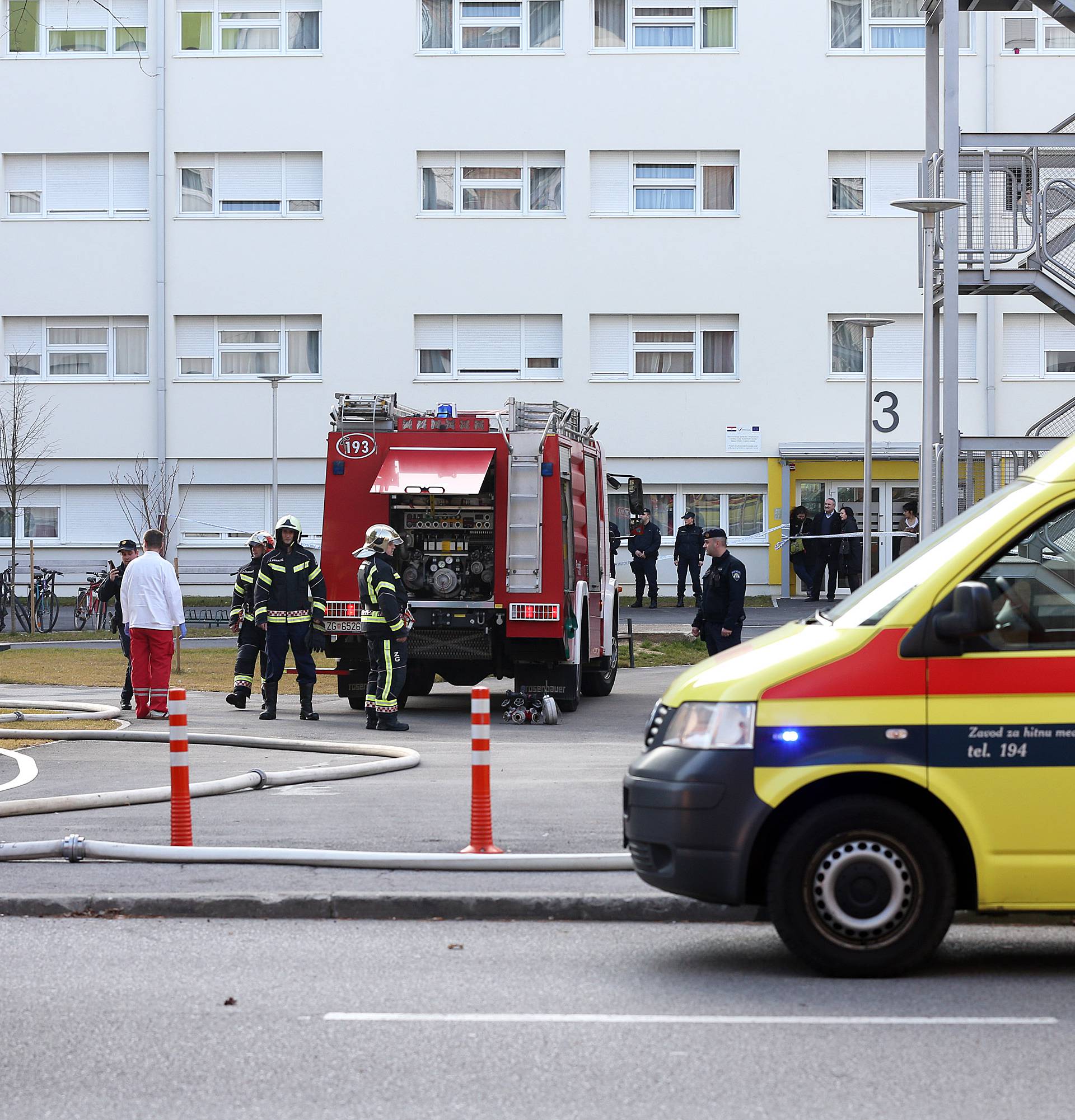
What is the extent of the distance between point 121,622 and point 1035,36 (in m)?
25.0

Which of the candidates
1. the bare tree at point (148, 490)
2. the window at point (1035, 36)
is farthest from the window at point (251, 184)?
the window at point (1035, 36)

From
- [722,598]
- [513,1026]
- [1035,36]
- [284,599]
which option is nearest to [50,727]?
[284,599]

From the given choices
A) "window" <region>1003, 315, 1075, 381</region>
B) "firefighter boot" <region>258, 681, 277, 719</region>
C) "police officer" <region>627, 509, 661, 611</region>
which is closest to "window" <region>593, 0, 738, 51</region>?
"window" <region>1003, 315, 1075, 381</region>

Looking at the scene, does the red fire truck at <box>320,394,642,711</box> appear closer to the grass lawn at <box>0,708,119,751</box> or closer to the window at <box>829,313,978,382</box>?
the grass lawn at <box>0,708,119,751</box>

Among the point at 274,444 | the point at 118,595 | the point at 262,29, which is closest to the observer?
the point at 118,595

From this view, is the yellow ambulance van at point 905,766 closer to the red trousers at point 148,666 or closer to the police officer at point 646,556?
the red trousers at point 148,666

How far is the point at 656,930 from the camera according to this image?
Answer: 7445 millimetres

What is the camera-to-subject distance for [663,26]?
1503 inches

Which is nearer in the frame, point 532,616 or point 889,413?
point 532,616

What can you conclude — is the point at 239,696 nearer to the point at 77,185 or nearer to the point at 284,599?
the point at 284,599

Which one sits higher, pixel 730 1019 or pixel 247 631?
pixel 247 631

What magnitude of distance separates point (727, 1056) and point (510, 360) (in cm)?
3343

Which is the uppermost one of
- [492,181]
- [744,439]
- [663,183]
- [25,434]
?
[492,181]

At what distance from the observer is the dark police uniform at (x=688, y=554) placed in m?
33.8
